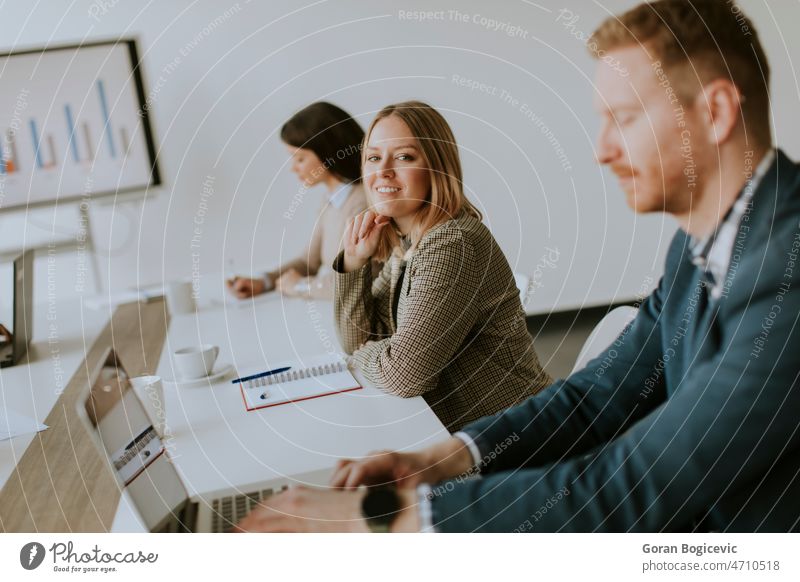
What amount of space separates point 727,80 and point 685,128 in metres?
0.06

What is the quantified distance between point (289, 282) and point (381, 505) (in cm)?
76

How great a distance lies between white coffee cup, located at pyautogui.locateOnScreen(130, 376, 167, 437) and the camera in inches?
34.9

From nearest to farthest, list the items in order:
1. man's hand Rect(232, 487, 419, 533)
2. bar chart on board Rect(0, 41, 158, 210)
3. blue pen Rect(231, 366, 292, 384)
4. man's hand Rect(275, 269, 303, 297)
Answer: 1. man's hand Rect(232, 487, 419, 533)
2. blue pen Rect(231, 366, 292, 384)
3. bar chart on board Rect(0, 41, 158, 210)
4. man's hand Rect(275, 269, 303, 297)

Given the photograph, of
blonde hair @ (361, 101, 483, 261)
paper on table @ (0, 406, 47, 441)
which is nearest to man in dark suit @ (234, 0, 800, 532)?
blonde hair @ (361, 101, 483, 261)

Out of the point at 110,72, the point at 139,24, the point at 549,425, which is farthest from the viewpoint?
the point at 110,72

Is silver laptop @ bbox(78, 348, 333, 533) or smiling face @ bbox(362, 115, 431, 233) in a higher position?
smiling face @ bbox(362, 115, 431, 233)

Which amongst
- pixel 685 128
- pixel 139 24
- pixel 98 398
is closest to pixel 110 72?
pixel 139 24

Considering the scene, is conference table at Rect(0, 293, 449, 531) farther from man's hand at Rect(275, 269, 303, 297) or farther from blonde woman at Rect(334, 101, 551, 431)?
man's hand at Rect(275, 269, 303, 297)

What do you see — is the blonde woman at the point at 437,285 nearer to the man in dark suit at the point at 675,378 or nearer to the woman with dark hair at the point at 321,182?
the woman with dark hair at the point at 321,182

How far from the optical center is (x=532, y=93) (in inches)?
40.3

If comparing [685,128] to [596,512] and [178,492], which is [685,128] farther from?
[178,492]

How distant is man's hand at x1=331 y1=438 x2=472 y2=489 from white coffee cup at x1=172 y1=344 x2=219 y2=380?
331 mm

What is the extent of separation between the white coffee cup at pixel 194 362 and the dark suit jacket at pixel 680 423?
1.37ft

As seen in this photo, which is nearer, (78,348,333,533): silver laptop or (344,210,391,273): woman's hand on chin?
(78,348,333,533): silver laptop
